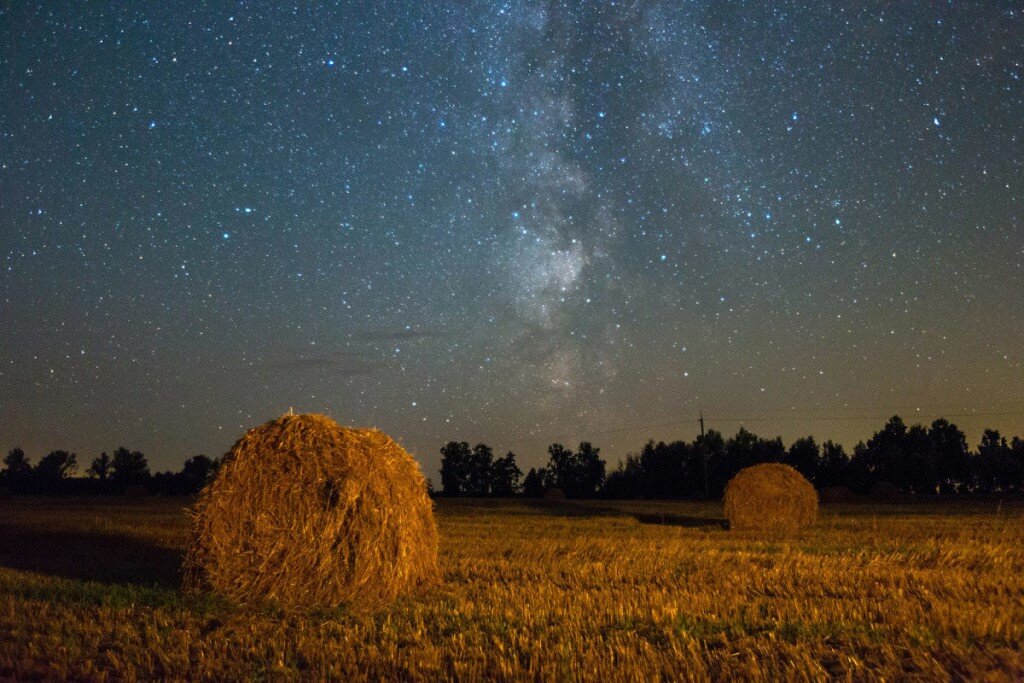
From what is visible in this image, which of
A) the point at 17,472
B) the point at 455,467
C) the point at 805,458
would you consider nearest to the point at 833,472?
the point at 805,458

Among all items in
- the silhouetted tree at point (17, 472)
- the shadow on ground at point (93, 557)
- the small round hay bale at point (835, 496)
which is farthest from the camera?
the silhouetted tree at point (17, 472)

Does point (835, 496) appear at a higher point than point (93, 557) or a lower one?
lower

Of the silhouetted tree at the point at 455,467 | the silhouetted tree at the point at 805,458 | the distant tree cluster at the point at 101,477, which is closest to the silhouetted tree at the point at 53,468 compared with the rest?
the distant tree cluster at the point at 101,477

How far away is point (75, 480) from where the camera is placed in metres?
93.4

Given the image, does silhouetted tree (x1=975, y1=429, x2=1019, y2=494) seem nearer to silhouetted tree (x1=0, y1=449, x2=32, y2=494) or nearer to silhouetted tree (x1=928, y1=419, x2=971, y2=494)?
silhouetted tree (x1=928, y1=419, x2=971, y2=494)

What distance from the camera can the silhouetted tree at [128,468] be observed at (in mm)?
86863

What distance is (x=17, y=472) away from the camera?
102m

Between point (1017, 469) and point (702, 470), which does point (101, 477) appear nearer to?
A: point (702, 470)

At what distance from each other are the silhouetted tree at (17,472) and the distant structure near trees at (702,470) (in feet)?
0.90

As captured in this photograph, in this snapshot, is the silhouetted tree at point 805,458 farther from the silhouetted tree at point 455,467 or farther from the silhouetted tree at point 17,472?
the silhouetted tree at point 17,472

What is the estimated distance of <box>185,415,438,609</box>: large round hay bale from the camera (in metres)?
9.91

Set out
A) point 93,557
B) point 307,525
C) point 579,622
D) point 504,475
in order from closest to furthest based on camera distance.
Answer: point 579,622, point 307,525, point 93,557, point 504,475

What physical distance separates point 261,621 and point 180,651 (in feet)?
5.46

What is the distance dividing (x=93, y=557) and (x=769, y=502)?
680 inches
